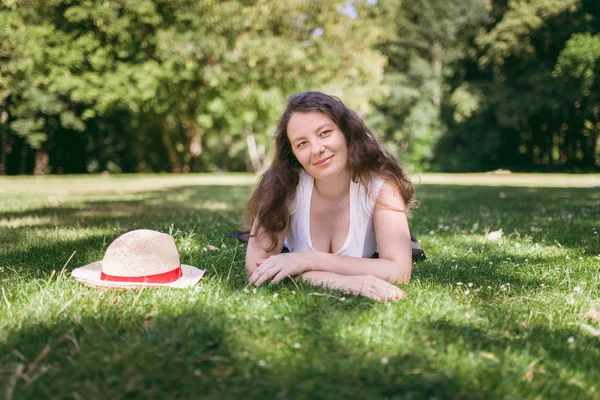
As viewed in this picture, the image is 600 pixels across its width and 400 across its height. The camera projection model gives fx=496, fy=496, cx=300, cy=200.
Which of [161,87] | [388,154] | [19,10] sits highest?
[19,10]

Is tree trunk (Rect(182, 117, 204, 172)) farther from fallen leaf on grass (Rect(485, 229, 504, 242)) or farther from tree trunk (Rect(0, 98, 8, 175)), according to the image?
fallen leaf on grass (Rect(485, 229, 504, 242))

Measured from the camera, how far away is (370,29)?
25531 millimetres

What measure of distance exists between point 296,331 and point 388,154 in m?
2.04

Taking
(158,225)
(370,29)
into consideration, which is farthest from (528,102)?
(158,225)

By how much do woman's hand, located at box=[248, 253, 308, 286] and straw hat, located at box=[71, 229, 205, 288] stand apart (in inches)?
18.2

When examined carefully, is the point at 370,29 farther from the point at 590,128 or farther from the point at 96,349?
the point at 96,349

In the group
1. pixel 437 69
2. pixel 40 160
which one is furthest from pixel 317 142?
pixel 437 69

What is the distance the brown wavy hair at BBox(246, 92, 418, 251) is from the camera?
3707 millimetres

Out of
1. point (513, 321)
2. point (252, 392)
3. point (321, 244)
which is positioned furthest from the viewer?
point (321, 244)

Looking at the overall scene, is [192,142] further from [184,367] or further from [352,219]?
[184,367]

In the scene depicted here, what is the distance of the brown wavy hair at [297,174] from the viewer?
12.2ft

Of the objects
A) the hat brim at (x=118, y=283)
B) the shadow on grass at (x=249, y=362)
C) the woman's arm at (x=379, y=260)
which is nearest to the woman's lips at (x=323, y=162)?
the woman's arm at (x=379, y=260)

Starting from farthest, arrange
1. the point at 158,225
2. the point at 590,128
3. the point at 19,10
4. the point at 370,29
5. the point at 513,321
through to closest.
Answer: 1. the point at 590,128
2. the point at 370,29
3. the point at 19,10
4. the point at 158,225
5. the point at 513,321

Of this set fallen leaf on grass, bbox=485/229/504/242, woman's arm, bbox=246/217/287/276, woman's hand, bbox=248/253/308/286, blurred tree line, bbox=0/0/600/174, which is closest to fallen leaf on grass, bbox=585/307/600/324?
woman's hand, bbox=248/253/308/286
